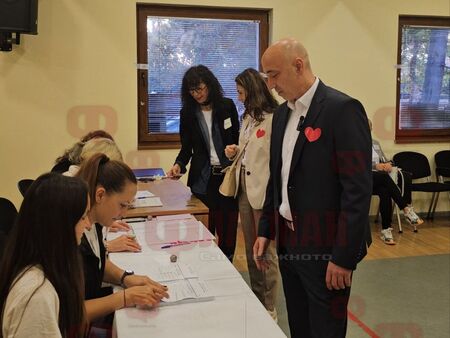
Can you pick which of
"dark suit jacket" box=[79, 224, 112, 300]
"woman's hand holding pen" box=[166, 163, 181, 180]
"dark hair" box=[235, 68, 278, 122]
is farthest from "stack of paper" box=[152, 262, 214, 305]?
"woman's hand holding pen" box=[166, 163, 181, 180]

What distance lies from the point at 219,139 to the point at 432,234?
292 centimetres

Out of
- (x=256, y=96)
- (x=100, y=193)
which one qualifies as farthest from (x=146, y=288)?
(x=256, y=96)

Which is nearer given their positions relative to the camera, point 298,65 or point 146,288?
point 146,288

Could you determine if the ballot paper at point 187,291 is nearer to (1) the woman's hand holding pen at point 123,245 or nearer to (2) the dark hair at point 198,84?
(1) the woman's hand holding pen at point 123,245

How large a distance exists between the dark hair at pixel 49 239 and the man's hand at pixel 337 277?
89 centimetres

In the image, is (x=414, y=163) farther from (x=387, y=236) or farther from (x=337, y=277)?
(x=337, y=277)

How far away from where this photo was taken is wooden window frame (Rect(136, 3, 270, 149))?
5.07 m

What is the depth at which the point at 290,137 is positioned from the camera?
1.92 meters

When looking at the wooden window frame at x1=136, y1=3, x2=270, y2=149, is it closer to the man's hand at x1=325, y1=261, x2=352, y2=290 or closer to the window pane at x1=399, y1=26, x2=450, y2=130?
the window pane at x1=399, y1=26, x2=450, y2=130

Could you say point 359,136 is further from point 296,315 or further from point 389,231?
point 389,231

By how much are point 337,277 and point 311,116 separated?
583 mm

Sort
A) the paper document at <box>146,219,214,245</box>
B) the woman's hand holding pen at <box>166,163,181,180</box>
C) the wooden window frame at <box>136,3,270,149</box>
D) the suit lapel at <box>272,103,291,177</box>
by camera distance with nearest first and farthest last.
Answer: the suit lapel at <box>272,103,291,177</box>, the paper document at <box>146,219,214,245</box>, the woman's hand holding pen at <box>166,163,181,180</box>, the wooden window frame at <box>136,3,270,149</box>

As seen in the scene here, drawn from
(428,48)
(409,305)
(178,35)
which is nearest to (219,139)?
(409,305)

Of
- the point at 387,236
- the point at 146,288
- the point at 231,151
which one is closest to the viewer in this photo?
the point at 146,288
